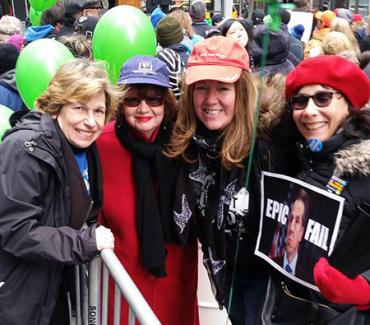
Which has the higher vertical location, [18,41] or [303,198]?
[303,198]

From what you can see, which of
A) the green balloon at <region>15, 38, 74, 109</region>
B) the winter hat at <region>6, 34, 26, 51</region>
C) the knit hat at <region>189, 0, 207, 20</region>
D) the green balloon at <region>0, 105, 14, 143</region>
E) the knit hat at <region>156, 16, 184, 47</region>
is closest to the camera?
the green balloon at <region>0, 105, 14, 143</region>

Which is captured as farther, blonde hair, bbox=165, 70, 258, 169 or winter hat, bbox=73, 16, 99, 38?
winter hat, bbox=73, 16, 99, 38

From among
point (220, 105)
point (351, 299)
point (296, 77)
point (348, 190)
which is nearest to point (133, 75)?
point (220, 105)

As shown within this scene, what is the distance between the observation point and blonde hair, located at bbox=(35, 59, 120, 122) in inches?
82.5

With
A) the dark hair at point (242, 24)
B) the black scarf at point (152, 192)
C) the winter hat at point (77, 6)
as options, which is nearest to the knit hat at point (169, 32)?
the dark hair at point (242, 24)

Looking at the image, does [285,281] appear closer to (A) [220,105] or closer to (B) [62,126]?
(A) [220,105]

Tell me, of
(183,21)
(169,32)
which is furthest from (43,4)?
(169,32)

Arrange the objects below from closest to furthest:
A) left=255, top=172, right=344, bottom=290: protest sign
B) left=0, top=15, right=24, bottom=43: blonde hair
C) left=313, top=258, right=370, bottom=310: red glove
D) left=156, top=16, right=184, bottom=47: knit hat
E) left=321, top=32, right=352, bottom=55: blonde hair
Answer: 1. left=313, top=258, right=370, bottom=310: red glove
2. left=255, top=172, right=344, bottom=290: protest sign
3. left=321, top=32, right=352, bottom=55: blonde hair
4. left=156, top=16, right=184, bottom=47: knit hat
5. left=0, top=15, right=24, bottom=43: blonde hair

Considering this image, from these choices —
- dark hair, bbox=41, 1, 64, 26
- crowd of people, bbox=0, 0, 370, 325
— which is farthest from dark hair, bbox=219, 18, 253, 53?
crowd of people, bbox=0, 0, 370, 325

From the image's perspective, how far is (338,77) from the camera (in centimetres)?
187

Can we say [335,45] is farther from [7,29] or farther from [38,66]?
[7,29]

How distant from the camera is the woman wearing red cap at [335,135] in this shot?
171cm

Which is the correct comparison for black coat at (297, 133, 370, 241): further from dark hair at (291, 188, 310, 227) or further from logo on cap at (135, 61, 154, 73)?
logo on cap at (135, 61, 154, 73)

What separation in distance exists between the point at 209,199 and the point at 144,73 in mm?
652
